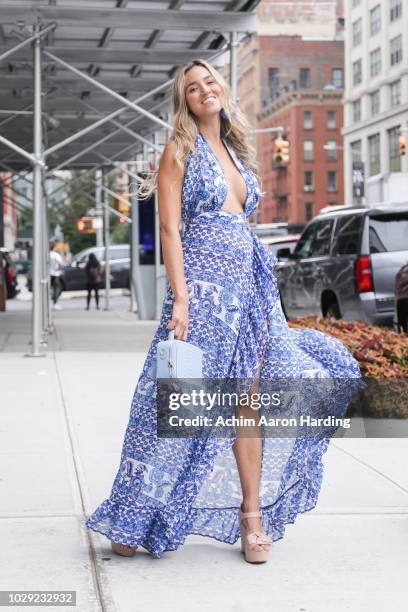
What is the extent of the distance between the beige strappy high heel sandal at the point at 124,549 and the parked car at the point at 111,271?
35792 millimetres

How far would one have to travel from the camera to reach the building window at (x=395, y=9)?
81.2 meters

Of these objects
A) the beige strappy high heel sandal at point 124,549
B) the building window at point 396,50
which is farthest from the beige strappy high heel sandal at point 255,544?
the building window at point 396,50

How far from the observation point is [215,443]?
466 centimetres

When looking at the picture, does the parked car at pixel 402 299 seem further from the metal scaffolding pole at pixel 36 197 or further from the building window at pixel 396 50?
the building window at pixel 396 50

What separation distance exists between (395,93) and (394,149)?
3984mm

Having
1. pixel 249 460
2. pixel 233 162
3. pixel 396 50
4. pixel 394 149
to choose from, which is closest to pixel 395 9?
pixel 396 50

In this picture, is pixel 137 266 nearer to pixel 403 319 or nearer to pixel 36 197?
pixel 36 197

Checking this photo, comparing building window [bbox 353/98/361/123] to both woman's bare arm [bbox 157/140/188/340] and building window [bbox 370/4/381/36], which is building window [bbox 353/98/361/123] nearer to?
building window [bbox 370/4/381/36]

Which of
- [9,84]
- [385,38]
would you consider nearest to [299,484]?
[9,84]

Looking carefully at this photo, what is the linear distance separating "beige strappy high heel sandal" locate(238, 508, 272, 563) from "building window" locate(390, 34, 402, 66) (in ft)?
259

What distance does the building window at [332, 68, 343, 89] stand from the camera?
5182 inches

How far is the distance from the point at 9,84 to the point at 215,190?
14837 millimetres

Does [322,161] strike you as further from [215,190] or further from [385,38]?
[215,190]

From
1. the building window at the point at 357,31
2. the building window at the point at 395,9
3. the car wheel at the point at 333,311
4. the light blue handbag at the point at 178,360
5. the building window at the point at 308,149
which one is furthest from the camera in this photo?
the building window at the point at 308,149
